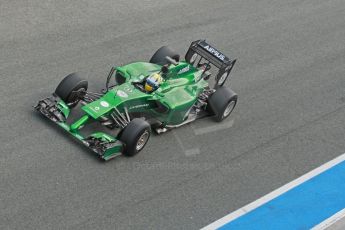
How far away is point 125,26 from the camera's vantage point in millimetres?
16625

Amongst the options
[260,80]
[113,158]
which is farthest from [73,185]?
[260,80]

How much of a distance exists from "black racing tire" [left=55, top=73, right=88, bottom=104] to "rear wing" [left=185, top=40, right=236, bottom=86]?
2959 mm

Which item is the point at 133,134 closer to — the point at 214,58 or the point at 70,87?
the point at 70,87

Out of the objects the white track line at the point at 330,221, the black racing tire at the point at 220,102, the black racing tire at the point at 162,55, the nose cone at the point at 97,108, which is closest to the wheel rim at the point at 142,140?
the nose cone at the point at 97,108

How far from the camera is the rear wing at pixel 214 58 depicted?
13781 millimetres

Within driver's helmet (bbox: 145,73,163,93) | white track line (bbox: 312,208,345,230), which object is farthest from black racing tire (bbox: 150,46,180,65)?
white track line (bbox: 312,208,345,230)

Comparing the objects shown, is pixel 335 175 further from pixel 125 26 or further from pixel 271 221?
pixel 125 26

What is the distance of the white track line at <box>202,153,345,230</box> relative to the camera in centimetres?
1080

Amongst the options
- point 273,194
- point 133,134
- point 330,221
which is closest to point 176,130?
point 133,134

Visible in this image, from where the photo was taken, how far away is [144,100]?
12.3m

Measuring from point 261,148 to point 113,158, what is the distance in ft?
10.6

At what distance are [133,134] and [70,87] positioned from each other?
1.89 meters

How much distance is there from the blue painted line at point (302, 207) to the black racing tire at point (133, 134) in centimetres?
227

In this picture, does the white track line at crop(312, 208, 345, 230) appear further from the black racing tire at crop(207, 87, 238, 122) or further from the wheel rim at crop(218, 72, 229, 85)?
the wheel rim at crop(218, 72, 229, 85)
